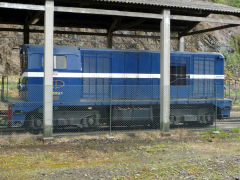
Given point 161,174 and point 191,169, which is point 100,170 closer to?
point 161,174

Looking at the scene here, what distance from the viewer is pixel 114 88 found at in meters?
14.0

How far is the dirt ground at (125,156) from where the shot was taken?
23.6 ft

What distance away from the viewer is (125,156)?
29.8 ft

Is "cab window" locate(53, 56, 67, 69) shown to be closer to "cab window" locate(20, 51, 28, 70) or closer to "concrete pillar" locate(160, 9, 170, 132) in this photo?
"cab window" locate(20, 51, 28, 70)

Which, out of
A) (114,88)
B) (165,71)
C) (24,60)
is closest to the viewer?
(165,71)

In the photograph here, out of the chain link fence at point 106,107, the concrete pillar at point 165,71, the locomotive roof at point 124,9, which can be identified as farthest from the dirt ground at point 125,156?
the locomotive roof at point 124,9

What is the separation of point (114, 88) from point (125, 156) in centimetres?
534

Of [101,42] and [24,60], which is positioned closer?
[24,60]

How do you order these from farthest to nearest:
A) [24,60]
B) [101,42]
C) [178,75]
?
1. [101,42]
2. [178,75]
3. [24,60]

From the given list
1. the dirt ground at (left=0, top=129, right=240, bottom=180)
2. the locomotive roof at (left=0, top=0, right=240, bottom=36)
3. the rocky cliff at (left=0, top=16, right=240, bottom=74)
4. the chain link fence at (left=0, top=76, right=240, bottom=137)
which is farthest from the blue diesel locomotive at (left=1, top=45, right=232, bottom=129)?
the rocky cliff at (left=0, top=16, right=240, bottom=74)

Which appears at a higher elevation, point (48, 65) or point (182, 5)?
point (182, 5)

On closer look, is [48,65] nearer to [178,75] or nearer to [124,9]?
[124,9]

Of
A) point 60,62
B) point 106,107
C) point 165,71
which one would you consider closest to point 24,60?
point 60,62

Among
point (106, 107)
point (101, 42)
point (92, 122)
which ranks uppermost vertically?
point (101, 42)
